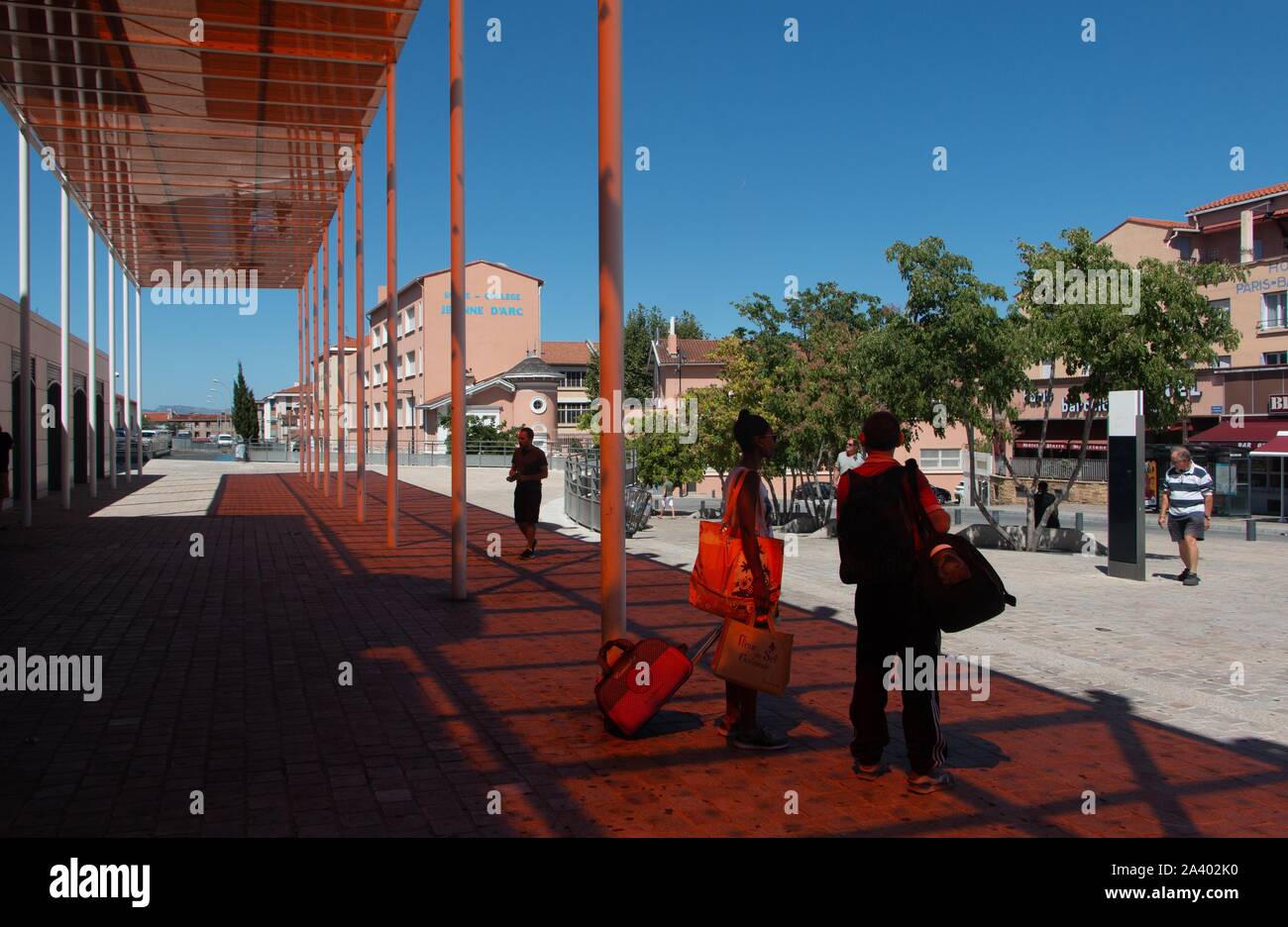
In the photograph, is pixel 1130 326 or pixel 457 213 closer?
pixel 457 213

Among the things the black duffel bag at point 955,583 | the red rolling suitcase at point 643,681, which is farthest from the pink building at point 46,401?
the black duffel bag at point 955,583

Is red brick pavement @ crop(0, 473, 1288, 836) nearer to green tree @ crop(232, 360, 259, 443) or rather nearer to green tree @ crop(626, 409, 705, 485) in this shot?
green tree @ crop(626, 409, 705, 485)

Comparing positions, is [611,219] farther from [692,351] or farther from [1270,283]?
[692,351]

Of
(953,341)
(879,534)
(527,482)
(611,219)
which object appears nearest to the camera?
(879,534)

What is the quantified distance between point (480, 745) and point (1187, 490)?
10.5m

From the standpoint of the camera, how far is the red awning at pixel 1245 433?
3725cm

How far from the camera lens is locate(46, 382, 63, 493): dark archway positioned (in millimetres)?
25266

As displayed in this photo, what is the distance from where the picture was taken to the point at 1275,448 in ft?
113

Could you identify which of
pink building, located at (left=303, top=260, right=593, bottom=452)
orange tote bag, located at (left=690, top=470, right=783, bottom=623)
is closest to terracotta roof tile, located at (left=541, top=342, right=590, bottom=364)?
pink building, located at (left=303, top=260, right=593, bottom=452)

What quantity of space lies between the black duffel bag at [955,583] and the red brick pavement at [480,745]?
81 centimetres

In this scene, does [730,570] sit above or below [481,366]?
below

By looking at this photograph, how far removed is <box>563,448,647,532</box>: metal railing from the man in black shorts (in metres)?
5.18

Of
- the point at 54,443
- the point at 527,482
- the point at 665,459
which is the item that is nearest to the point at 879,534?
the point at 527,482
